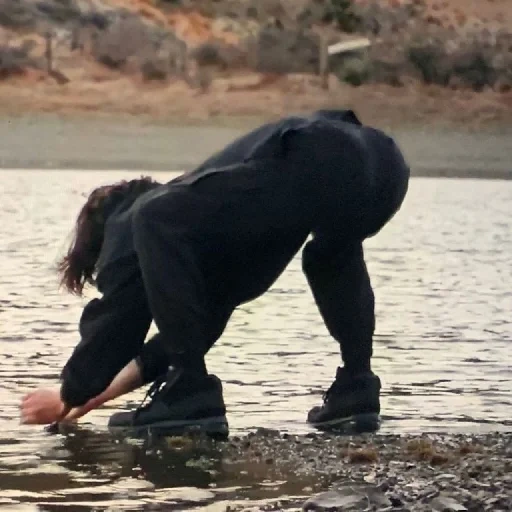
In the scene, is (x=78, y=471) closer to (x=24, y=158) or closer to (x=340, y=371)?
(x=340, y=371)

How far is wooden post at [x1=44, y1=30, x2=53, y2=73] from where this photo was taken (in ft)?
105

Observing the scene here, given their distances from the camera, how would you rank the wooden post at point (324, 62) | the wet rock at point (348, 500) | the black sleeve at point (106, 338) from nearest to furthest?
the wet rock at point (348, 500)
the black sleeve at point (106, 338)
the wooden post at point (324, 62)

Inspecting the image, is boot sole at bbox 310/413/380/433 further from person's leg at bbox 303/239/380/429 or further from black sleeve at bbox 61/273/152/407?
black sleeve at bbox 61/273/152/407

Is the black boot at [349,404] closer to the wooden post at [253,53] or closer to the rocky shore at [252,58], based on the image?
the rocky shore at [252,58]

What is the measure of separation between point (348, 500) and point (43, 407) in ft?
4.10

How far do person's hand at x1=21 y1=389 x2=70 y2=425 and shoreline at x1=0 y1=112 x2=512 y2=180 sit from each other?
19192 millimetres

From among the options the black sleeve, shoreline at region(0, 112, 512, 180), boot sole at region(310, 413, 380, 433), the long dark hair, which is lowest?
shoreline at region(0, 112, 512, 180)

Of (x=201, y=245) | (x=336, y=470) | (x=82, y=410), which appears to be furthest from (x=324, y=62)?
(x=336, y=470)

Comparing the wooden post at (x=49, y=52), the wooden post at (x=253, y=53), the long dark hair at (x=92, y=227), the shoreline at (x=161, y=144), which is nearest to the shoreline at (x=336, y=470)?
the long dark hair at (x=92, y=227)

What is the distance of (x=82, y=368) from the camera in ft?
13.2

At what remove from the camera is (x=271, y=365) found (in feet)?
17.9

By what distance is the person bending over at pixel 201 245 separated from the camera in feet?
12.9

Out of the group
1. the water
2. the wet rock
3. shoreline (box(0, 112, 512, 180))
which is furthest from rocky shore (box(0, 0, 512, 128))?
the wet rock

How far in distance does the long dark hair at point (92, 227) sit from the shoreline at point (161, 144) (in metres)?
19.2
